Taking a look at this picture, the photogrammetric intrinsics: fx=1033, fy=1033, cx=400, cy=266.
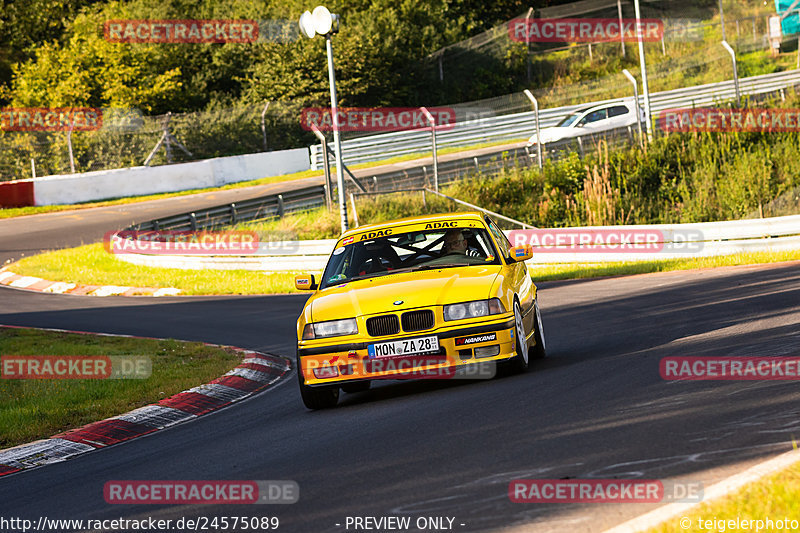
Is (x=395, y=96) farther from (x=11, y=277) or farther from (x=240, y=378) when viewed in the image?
(x=240, y=378)

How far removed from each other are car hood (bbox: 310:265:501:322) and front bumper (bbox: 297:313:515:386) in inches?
9.4

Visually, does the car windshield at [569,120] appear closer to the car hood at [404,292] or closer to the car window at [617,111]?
the car window at [617,111]

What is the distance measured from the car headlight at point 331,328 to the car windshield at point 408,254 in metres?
0.97

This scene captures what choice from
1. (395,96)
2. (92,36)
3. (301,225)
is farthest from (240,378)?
(92,36)

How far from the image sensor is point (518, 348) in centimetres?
879

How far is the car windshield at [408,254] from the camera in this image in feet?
31.8

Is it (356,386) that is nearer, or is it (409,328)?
(409,328)

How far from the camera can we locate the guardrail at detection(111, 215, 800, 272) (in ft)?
61.7
